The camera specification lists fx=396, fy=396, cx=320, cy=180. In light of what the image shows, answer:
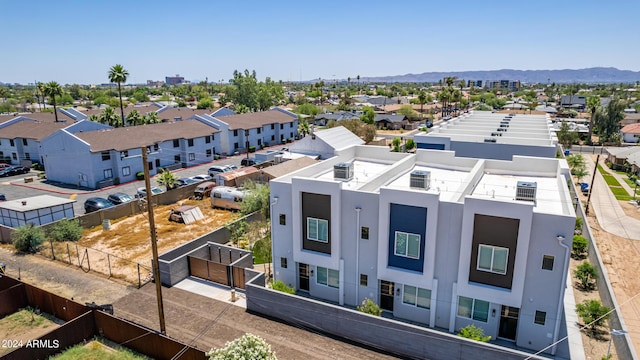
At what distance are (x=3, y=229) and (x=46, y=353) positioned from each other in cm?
1885

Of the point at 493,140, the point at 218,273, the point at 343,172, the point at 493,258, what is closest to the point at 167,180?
the point at 218,273

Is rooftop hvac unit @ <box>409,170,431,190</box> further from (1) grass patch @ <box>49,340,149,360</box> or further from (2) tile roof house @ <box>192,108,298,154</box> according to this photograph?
(2) tile roof house @ <box>192,108,298,154</box>

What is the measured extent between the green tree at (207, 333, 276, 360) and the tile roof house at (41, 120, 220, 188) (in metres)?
39.8

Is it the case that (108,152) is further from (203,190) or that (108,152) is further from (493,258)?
(493,258)

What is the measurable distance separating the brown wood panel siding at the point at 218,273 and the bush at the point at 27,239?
15.2 meters

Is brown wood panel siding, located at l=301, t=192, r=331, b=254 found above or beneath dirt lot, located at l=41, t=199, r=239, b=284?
above

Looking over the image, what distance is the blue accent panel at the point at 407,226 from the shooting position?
70.5ft

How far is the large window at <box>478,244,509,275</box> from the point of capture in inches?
787

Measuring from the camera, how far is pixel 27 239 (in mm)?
30578

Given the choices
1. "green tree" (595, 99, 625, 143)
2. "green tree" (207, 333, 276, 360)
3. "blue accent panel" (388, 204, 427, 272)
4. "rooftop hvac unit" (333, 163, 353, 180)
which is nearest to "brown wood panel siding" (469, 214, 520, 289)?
"blue accent panel" (388, 204, 427, 272)

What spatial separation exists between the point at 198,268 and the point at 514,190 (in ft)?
70.5

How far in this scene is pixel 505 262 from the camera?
787 inches

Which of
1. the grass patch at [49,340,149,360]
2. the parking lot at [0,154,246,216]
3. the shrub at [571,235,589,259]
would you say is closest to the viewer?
the grass patch at [49,340,149,360]

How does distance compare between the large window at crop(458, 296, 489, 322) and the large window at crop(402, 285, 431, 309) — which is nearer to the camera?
the large window at crop(458, 296, 489, 322)
